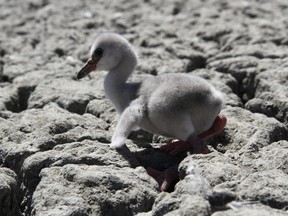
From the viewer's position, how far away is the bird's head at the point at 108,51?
5035mm

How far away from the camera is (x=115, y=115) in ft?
17.7

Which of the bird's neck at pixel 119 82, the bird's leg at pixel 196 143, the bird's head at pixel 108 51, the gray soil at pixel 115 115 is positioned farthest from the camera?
the bird's head at pixel 108 51

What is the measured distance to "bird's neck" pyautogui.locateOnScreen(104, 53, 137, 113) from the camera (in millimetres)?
4875

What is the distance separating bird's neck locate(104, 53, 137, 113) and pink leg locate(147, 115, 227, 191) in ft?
1.70

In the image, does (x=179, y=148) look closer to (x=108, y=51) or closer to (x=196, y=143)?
(x=196, y=143)

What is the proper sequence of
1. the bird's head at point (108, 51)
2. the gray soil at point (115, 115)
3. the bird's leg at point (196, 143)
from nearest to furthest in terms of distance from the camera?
the gray soil at point (115, 115)
the bird's leg at point (196, 143)
the bird's head at point (108, 51)

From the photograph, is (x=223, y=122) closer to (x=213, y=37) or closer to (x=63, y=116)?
(x=63, y=116)

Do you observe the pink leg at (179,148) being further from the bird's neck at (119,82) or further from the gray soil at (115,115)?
the bird's neck at (119,82)

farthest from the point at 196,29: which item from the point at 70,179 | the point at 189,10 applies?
the point at 70,179

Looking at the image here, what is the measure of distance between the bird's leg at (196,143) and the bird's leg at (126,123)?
11.0 inches

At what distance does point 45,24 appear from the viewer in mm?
8820

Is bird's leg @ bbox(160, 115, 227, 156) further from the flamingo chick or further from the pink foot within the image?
the pink foot

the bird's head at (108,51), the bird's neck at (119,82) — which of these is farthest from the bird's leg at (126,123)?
the bird's head at (108,51)

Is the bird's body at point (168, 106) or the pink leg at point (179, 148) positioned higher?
the bird's body at point (168, 106)
